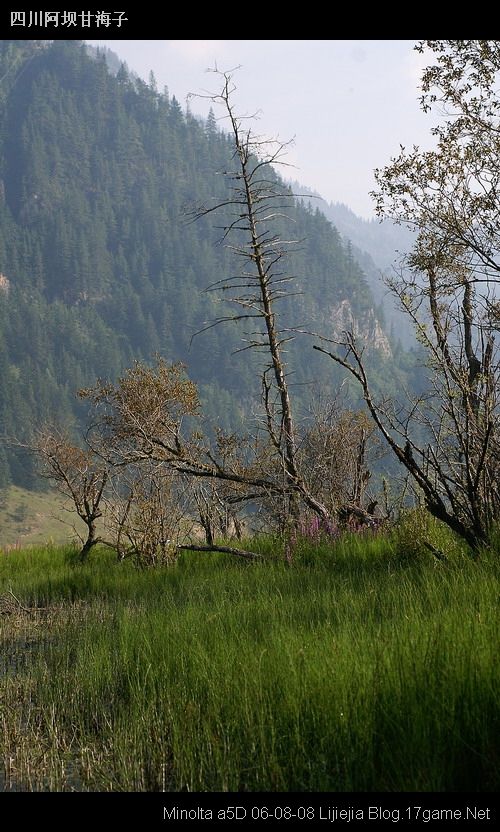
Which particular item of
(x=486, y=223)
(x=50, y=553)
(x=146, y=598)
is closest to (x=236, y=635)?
(x=146, y=598)

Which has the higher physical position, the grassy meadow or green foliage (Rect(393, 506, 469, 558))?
green foliage (Rect(393, 506, 469, 558))

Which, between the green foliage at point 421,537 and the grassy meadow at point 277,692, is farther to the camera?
the green foliage at point 421,537

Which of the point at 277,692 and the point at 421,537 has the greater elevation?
the point at 421,537

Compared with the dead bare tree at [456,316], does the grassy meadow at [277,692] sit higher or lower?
lower

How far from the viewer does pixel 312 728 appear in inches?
162

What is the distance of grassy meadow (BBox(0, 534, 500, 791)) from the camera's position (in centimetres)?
370

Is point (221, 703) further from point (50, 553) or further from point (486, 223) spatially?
point (50, 553)

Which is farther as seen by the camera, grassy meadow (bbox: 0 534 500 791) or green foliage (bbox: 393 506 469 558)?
green foliage (bbox: 393 506 469 558)

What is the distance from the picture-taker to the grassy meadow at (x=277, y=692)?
3701mm

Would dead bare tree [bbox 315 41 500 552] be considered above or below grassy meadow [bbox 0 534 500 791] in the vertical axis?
above

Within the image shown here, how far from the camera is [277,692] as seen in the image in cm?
446

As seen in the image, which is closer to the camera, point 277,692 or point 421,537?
point 277,692

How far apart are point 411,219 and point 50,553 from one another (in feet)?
29.7

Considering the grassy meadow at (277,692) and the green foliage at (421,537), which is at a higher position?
the green foliage at (421,537)
